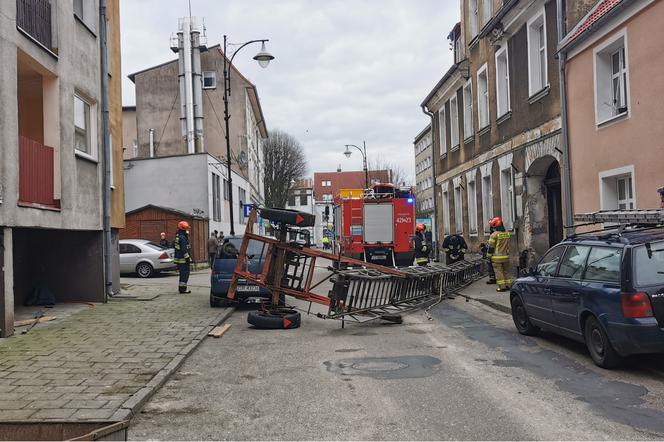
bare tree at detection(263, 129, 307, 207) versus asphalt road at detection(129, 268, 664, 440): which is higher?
bare tree at detection(263, 129, 307, 207)

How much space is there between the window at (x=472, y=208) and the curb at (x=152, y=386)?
1476cm

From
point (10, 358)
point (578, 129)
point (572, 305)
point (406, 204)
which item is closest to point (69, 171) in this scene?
point (10, 358)

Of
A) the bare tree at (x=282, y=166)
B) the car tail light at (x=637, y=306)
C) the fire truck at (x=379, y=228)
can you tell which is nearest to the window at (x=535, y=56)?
the fire truck at (x=379, y=228)

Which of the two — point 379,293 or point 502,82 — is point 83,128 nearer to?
point 379,293

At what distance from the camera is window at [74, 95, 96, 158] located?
12.8 m

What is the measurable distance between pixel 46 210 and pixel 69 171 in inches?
56.8

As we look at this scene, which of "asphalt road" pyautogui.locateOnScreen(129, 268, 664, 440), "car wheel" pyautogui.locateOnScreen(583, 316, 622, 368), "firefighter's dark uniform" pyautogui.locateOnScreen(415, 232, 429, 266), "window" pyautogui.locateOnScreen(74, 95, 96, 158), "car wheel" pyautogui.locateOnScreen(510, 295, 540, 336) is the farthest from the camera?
"firefighter's dark uniform" pyautogui.locateOnScreen(415, 232, 429, 266)

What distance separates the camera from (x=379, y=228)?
72.9ft

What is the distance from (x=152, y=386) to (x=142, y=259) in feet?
57.9

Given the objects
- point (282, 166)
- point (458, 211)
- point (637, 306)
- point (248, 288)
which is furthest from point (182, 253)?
point (282, 166)

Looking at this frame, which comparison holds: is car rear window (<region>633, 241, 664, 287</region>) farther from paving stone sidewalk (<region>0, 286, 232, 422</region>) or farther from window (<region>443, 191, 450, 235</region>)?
window (<region>443, 191, 450, 235</region>)

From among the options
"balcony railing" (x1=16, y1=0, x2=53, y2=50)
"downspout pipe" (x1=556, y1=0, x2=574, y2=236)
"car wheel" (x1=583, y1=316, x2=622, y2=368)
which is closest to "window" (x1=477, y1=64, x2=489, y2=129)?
"downspout pipe" (x1=556, y1=0, x2=574, y2=236)

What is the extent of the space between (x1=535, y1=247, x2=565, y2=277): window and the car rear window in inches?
65.6

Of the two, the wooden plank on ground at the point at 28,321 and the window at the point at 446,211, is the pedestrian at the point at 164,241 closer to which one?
the window at the point at 446,211
